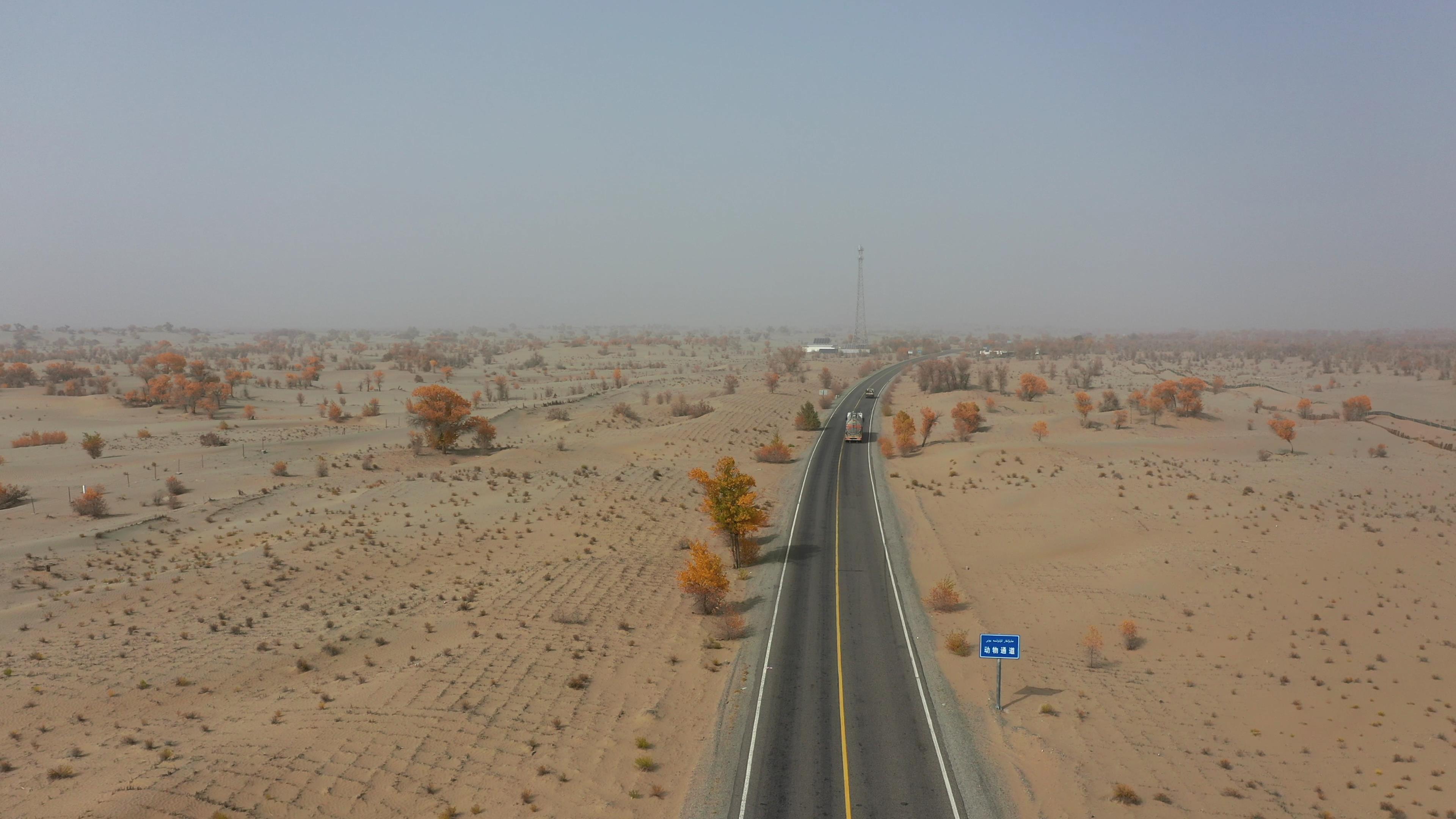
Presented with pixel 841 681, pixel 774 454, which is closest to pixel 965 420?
pixel 774 454

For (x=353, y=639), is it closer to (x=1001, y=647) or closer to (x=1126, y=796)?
(x=1001, y=647)

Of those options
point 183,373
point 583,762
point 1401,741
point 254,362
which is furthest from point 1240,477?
point 254,362

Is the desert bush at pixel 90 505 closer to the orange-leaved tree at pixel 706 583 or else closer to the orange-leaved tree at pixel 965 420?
the orange-leaved tree at pixel 706 583

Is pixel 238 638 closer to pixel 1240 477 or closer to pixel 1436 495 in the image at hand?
pixel 1240 477

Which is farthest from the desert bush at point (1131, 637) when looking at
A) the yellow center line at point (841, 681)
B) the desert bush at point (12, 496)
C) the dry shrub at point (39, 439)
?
the dry shrub at point (39, 439)

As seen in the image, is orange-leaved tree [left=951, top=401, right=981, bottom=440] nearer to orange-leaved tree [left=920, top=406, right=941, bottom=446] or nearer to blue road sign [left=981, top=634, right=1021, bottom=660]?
orange-leaved tree [left=920, top=406, right=941, bottom=446]

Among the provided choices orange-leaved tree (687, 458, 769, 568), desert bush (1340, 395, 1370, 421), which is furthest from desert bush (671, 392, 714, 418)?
desert bush (1340, 395, 1370, 421)
